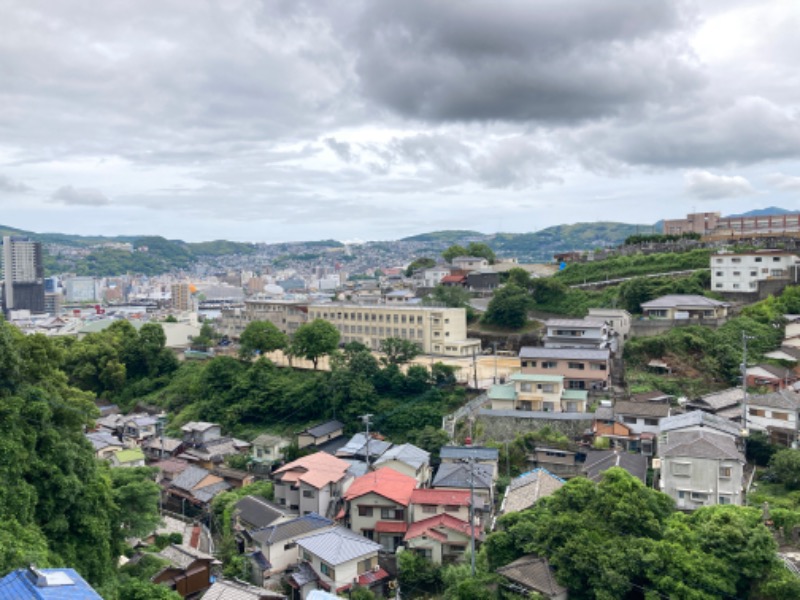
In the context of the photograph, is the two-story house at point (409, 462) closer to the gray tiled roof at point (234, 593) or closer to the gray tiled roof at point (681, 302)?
the gray tiled roof at point (234, 593)

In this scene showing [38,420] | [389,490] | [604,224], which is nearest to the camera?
[38,420]

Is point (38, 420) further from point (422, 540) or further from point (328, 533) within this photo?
point (422, 540)

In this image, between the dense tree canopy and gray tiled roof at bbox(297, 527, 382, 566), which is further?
gray tiled roof at bbox(297, 527, 382, 566)

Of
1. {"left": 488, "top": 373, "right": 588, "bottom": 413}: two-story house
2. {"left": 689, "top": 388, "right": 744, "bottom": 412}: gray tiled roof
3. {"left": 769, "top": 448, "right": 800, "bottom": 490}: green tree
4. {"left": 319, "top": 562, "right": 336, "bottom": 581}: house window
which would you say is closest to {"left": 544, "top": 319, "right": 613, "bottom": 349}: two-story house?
{"left": 488, "top": 373, "right": 588, "bottom": 413}: two-story house

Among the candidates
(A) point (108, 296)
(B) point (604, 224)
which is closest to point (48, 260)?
(A) point (108, 296)

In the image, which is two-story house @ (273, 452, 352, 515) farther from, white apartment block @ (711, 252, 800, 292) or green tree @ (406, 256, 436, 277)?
green tree @ (406, 256, 436, 277)

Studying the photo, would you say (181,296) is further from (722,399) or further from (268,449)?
(722,399)

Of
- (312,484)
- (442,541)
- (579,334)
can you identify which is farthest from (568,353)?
(312,484)

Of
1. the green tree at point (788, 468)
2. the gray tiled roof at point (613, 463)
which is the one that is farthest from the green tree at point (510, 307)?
the green tree at point (788, 468)
